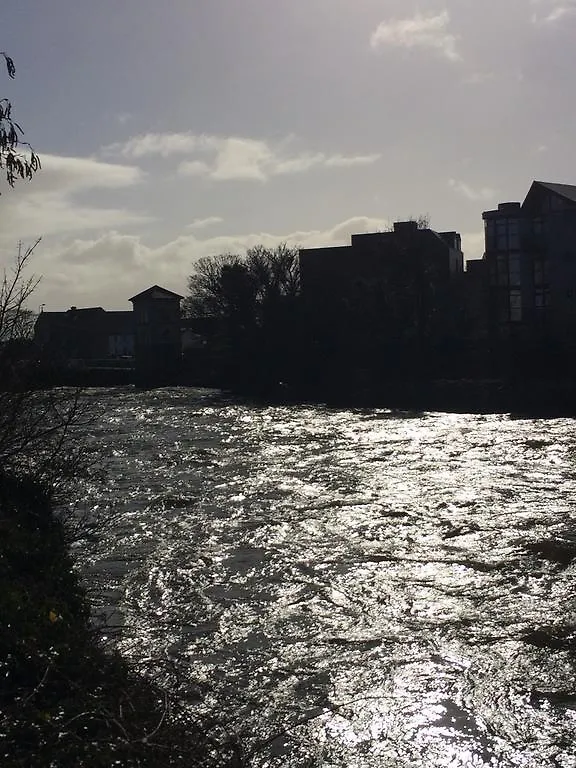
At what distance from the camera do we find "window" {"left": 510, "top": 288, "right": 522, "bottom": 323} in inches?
2387

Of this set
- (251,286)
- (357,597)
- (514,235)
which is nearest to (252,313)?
(251,286)

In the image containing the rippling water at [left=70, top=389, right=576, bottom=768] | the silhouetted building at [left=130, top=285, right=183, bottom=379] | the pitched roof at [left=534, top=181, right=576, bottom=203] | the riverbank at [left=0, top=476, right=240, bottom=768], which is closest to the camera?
the riverbank at [left=0, top=476, right=240, bottom=768]

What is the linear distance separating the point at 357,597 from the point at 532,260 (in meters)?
51.4

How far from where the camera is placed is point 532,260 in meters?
60.3

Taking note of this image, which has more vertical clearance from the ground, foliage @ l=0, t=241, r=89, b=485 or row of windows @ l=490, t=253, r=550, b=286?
row of windows @ l=490, t=253, r=550, b=286

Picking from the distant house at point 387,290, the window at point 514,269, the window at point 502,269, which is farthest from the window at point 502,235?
the distant house at point 387,290

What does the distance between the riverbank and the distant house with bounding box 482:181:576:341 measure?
52704mm

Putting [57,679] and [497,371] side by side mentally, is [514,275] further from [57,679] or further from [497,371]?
[57,679]

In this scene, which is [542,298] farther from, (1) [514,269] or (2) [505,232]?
(2) [505,232]

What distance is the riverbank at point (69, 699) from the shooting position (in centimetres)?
576

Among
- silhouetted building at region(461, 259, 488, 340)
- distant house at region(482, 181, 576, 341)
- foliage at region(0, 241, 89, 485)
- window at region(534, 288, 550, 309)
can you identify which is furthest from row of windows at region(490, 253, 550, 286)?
foliage at region(0, 241, 89, 485)

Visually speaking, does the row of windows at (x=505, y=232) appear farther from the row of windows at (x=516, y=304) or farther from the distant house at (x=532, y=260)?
the row of windows at (x=516, y=304)

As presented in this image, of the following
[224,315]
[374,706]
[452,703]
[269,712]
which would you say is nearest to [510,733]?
[452,703]

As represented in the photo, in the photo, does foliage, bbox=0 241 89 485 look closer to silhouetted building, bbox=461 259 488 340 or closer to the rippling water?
the rippling water
